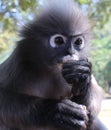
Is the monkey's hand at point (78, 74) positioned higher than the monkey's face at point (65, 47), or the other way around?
the monkey's face at point (65, 47)

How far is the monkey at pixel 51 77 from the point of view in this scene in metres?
2.25

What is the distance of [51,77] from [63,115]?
17.9 inches

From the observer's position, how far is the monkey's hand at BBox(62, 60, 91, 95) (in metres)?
2.23

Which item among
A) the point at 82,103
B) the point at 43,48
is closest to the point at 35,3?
the point at 43,48

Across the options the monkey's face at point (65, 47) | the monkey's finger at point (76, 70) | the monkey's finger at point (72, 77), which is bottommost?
the monkey's finger at point (72, 77)

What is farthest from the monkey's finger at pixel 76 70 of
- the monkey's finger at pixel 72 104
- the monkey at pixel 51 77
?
the monkey's finger at pixel 72 104

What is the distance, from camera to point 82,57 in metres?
2.50

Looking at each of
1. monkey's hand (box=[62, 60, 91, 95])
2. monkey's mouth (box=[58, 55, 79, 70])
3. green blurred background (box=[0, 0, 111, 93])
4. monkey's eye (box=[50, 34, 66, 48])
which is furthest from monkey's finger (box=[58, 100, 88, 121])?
green blurred background (box=[0, 0, 111, 93])

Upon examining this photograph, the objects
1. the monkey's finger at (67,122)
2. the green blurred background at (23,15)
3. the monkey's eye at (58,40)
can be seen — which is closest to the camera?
the monkey's finger at (67,122)

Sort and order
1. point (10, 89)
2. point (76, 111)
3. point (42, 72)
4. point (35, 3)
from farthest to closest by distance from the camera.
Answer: point (35, 3), point (42, 72), point (10, 89), point (76, 111)

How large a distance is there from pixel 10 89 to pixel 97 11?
6.16 feet

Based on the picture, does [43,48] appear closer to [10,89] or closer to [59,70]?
[59,70]

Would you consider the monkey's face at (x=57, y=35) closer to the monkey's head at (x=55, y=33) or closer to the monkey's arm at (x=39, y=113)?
the monkey's head at (x=55, y=33)

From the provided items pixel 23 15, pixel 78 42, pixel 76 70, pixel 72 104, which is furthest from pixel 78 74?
pixel 23 15
